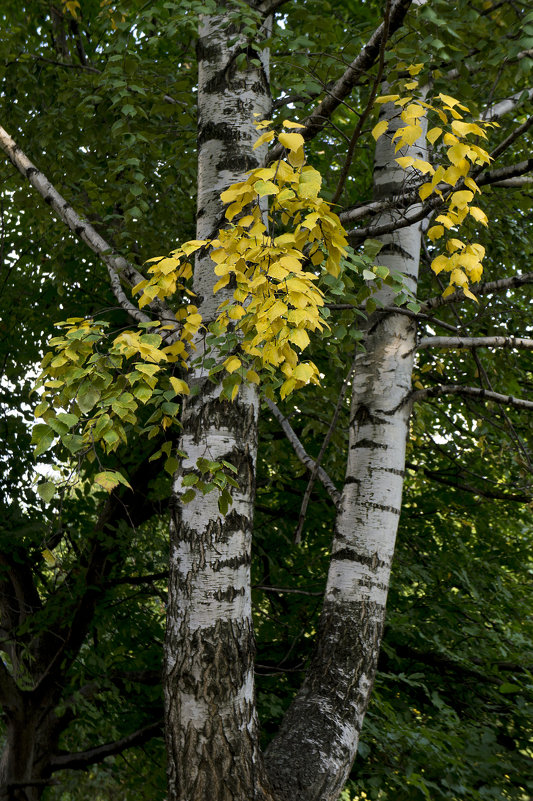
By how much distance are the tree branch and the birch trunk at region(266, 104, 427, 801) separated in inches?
116

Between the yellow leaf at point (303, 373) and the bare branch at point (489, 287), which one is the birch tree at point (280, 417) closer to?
the bare branch at point (489, 287)

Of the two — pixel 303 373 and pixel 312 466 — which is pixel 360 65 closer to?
pixel 303 373

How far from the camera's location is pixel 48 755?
6.57 metres

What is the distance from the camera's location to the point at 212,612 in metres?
2.41

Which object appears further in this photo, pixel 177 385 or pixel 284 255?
pixel 177 385

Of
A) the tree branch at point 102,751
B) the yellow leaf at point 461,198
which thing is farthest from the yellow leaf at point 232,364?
the tree branch at point 102,751

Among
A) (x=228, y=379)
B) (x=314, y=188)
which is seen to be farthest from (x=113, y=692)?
(x=314, y=188)

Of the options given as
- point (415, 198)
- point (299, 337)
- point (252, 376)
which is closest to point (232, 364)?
point (252, 376)

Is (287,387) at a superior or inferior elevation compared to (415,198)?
inferior

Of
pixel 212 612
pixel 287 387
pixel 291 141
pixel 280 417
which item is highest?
pixel 291 141

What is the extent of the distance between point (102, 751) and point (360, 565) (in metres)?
4.37

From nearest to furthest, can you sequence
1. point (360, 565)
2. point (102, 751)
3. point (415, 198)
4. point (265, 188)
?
point (265, 188), point (415, 198), point (360, 565), point (102, 751)

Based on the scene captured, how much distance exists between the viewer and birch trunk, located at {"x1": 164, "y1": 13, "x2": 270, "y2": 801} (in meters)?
2.32

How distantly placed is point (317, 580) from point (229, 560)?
3474 millimetres
